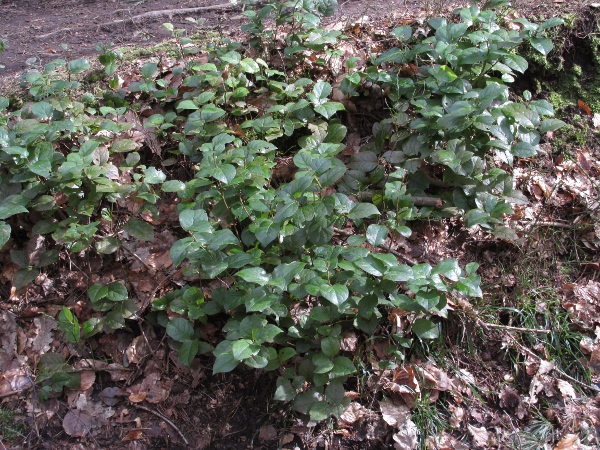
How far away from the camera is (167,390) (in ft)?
10.3

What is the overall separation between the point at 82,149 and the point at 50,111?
1.40ft

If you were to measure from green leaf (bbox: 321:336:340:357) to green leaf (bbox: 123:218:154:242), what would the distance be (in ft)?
4.26

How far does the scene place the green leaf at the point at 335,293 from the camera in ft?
8.23

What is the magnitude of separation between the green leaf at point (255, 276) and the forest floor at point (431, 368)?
78cm

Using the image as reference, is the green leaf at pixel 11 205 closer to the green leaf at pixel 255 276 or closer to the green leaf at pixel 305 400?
the green leaf at pixel 255 276

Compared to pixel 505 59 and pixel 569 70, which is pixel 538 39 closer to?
pixel 505 59

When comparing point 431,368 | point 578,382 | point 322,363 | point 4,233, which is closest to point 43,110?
point 4,233

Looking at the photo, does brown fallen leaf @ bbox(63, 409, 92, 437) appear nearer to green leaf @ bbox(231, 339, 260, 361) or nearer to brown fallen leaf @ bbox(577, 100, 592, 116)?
green leaf @ bbox(231, 339, 260, 361)

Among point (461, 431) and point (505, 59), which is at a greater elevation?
point (505, 59)

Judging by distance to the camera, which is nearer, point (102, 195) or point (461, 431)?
point (461, 431)

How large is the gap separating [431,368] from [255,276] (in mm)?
1274

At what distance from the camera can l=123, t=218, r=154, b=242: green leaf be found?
330cm

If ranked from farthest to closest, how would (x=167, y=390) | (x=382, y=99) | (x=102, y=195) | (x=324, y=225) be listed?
(x=382, y=99) < (x=102, y=195) < (x=167, y=390) < (x=324, y=225)

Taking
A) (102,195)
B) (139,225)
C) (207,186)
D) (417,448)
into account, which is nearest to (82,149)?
(102,195)
